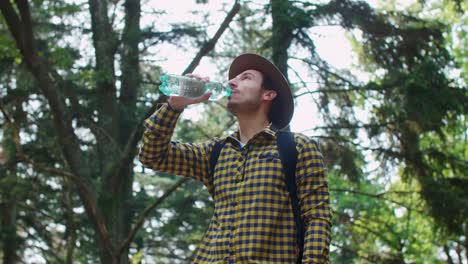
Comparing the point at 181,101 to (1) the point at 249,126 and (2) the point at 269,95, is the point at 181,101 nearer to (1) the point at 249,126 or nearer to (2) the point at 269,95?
(1) the point at 249,126

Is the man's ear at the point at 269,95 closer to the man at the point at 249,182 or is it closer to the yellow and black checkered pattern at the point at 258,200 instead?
the man at the point at 249,182

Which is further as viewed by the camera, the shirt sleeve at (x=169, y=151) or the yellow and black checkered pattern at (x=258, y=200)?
the shirt sleeve at (x=169, y=151)

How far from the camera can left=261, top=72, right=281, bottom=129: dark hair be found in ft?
11.1

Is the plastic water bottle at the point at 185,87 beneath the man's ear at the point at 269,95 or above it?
beneath

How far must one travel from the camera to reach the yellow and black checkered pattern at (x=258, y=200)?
109 inches

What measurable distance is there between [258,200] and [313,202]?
0.25m

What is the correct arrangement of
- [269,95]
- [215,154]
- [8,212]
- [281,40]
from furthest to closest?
[8,212] → [281,40] → [269,95] → [215,154]

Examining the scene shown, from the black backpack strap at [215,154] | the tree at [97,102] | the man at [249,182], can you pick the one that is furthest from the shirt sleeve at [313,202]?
the tree at [97,102]

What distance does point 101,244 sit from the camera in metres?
8.58

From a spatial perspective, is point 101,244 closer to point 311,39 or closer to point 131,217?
point 131,217

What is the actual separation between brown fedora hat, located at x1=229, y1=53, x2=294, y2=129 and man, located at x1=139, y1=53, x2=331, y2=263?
12 cm

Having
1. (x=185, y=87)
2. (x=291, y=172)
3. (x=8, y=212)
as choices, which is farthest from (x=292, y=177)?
(x=8, y=212)

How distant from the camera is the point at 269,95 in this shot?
334 centimetres

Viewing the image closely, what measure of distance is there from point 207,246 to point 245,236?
0.23 metres
